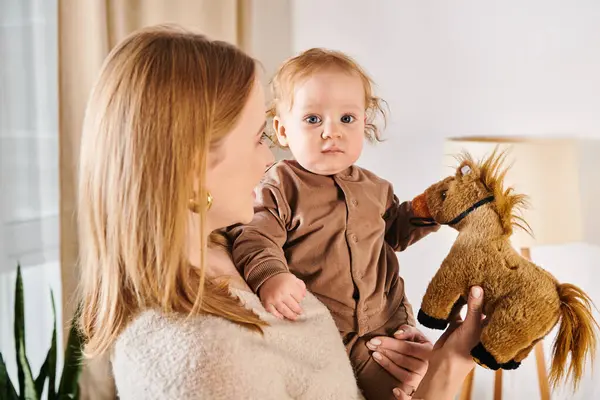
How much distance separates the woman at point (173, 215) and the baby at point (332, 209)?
25cm

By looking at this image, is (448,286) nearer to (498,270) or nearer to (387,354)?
(498,270)

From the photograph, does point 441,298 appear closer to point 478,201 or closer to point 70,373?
point 478,201

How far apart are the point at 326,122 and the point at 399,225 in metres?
0.27

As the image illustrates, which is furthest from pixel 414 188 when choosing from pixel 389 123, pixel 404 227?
pixel 404 227

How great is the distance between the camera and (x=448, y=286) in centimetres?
115

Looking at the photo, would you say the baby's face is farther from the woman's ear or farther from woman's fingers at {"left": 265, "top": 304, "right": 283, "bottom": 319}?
woman's fingers at {"left": 265, "top": 304, "right": 283, "bottom": 319}

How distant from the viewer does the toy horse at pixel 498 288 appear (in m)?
1.06

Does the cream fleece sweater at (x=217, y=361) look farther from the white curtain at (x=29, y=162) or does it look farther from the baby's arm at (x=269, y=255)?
the white curtain at (x=29, y=162)

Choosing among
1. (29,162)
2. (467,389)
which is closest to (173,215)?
(29,162)

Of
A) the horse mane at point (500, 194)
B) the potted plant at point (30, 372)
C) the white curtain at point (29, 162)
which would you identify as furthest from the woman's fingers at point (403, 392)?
the white curtain at point (29, 162)

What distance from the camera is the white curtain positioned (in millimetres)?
2205

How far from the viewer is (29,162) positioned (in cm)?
228

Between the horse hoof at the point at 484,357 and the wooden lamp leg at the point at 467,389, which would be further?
the wooden lamp leg at the point at 467,389

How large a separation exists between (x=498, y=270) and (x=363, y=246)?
0.29 meters
